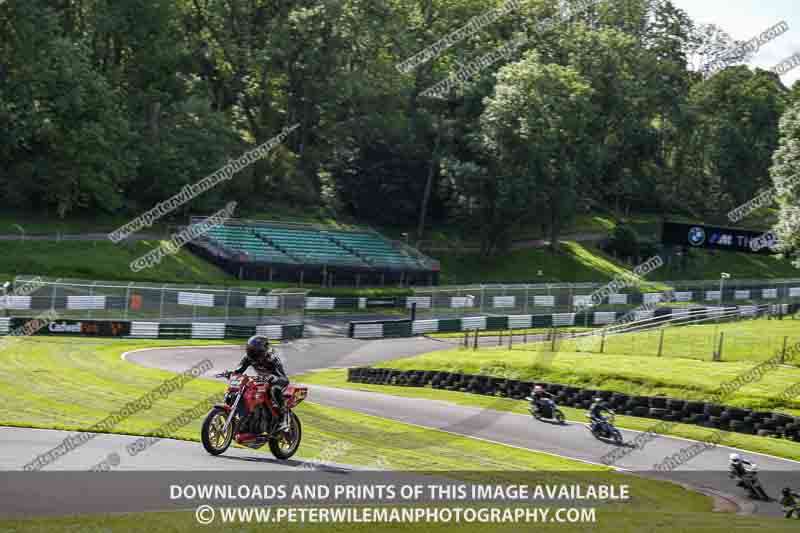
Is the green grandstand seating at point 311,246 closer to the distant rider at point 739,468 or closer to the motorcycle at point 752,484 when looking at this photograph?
the distant rider at point 739,468

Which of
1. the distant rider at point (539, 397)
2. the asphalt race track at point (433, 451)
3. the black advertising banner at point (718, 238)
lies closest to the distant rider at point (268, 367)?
the asphalt race track at point (433, 451)

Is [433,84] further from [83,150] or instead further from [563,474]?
[563,474]

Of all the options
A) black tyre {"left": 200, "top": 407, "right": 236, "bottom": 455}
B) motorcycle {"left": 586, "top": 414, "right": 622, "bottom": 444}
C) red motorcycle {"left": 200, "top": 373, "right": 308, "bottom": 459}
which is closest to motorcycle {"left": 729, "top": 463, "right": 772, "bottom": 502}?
motorcycle {"left": 586, "top": 414, "right": 622, "bottom": 444}

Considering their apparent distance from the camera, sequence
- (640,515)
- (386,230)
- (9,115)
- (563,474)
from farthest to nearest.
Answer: (386,230) < (9,115) < (563,474) < (640,515)

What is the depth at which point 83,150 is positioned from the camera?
58188mm

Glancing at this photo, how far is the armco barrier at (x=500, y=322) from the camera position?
1903 inches

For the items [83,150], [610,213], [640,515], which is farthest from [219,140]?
[640,515]

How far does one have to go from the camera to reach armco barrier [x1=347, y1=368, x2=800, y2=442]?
25219 millimetres

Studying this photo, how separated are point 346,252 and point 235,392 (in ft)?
166

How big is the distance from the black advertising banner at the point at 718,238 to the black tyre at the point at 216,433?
38781 mm

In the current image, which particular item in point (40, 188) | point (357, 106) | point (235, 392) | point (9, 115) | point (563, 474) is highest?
point (357, 106)

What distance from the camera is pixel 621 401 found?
28.5 metres

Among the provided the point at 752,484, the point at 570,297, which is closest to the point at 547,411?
the point at 752,484

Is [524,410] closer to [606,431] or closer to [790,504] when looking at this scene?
[606,431]
